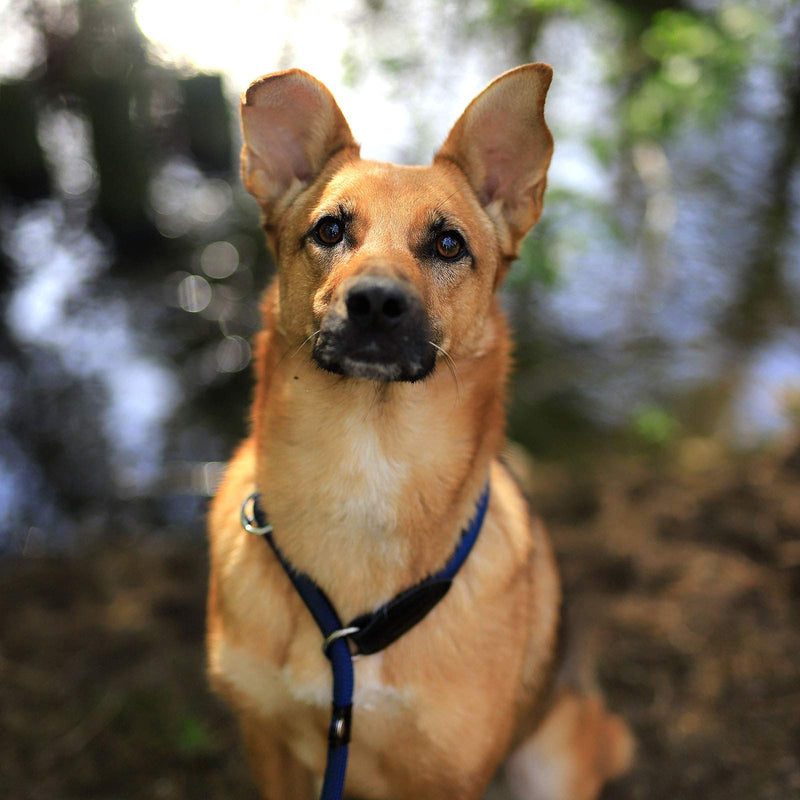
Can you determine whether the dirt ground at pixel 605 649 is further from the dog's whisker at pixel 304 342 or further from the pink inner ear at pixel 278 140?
the pink inner ear at pixel 278 140

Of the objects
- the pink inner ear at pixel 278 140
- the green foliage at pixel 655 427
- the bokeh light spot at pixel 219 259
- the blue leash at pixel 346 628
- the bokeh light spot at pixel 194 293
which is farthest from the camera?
the bokeh light spot at pixel 219 259

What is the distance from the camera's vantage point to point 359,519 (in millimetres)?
2025

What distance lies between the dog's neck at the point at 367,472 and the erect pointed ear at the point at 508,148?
0.54 meters

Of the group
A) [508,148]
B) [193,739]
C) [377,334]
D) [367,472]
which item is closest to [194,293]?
[193,739]

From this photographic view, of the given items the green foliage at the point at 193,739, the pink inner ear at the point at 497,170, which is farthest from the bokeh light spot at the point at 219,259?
the pink inner ear at the point at 497,170

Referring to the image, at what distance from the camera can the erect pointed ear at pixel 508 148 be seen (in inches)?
80.0

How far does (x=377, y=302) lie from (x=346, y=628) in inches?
33.8

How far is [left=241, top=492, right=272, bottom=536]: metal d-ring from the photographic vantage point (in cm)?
209

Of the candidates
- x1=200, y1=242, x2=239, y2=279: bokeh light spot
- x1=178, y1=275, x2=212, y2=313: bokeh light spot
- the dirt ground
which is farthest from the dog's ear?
x1=200, y1=242, x2=239, y2=279: bokeh light spot

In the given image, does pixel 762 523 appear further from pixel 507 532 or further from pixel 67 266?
pixel 67 266

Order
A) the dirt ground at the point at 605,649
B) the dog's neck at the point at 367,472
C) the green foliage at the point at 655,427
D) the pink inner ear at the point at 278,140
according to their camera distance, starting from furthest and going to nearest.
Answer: the green foliage at the point at 655,427, the dirt ground at the point at 605,649, the pink inner ear at the point at 278,140, the dog's neck at the point at 367,472

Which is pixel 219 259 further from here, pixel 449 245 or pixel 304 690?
pixel 304 690

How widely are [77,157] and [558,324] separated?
442 cm

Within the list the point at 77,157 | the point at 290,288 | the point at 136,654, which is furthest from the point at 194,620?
the point at 77,157
